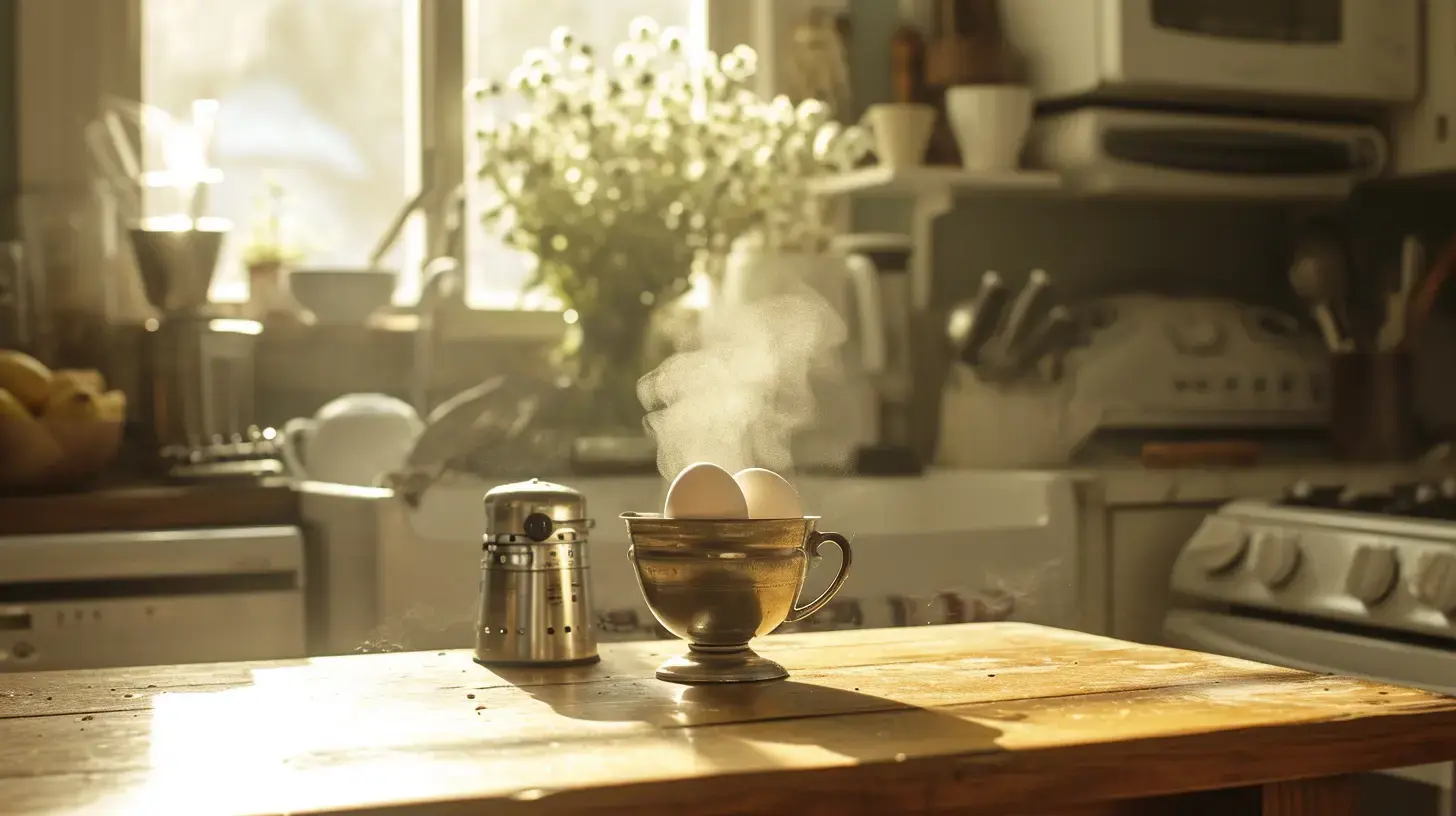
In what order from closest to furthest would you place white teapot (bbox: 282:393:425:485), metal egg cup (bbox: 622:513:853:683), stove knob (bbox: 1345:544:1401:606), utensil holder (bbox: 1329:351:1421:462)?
metal egg cup (bbox: 622:513:853:683) → stove knob (bbox: 1345:544:1401:606) → white teapot (bbox: 282:393:425:485) → utensil holder (bbox: 1329:351:1421:462)

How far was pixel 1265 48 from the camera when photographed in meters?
2.87

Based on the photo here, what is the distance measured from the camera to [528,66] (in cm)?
281

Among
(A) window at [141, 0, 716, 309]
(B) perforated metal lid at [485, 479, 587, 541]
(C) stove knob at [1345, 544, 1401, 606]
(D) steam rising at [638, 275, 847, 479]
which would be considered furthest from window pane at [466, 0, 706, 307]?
(B) perforated metal lid at [485, 479, 587, 541]

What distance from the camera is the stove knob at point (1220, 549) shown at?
2.36 meters

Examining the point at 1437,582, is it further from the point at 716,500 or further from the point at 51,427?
the point at 51,427

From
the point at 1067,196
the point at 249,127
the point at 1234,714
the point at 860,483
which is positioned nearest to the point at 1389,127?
the point at 1067,196

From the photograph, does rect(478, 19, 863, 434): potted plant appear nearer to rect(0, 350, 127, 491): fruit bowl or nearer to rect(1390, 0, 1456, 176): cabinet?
rect(0, 350, 127, 491): fruit bowl

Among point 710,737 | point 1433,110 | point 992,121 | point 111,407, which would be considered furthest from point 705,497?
point 1433,110

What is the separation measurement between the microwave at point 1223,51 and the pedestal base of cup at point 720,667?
1.77m

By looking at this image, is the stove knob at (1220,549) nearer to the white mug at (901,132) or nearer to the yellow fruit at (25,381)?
the white mug at (901,132)

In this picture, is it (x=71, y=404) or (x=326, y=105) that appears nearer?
(x=71, y=404)

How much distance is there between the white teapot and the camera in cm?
245

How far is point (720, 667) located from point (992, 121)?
179 centimetres

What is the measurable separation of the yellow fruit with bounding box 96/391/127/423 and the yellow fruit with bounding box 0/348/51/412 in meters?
0.07
